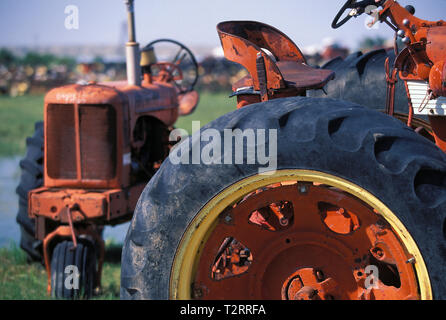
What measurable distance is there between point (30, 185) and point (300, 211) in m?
3.33

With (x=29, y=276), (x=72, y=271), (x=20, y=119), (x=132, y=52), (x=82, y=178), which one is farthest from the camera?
(x=20, y=119)

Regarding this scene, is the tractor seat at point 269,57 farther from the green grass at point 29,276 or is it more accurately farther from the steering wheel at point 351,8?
the green grass at point 29,276

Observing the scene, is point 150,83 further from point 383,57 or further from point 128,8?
point 383,57

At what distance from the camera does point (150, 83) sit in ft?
16.8

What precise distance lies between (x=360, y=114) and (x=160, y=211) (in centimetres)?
65

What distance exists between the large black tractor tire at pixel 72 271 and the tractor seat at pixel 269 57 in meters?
2.07

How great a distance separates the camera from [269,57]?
7.57 ft

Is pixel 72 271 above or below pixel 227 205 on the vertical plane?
below

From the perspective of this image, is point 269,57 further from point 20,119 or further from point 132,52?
point 20,119

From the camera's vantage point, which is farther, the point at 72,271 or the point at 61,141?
the point at 61,141

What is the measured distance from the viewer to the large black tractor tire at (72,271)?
3.94 metres

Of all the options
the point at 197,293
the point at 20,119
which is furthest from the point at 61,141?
the point at 20,119

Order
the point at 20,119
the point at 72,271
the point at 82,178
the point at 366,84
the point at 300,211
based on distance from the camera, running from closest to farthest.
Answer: the point at 300,211
the point at 366,84
the point at 72,271
the point at 82,178
the point at 20,119

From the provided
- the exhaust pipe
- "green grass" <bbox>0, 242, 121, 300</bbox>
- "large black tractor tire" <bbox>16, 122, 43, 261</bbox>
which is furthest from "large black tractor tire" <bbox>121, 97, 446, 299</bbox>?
"large black tractor tire" <bbox>16, 122, 43, 261</bbox>
